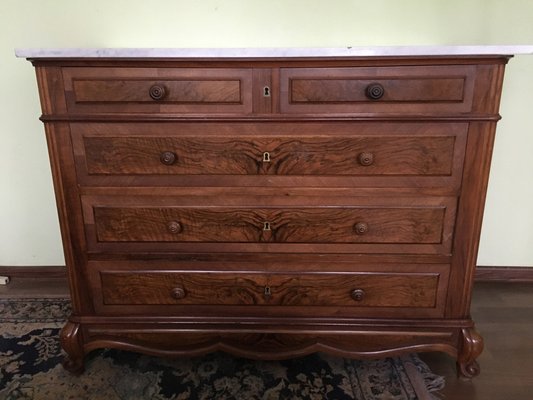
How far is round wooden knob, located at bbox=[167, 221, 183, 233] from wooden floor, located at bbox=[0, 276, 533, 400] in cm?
103

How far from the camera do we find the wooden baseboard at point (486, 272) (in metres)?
2.03

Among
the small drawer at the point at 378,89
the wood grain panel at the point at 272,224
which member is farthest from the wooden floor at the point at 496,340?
the small drawer at the point at 378,89

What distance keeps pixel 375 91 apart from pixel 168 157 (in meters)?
0.63

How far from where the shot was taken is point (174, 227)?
1.29 meters

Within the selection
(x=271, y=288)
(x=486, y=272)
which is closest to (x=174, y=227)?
(x=271, y=288)

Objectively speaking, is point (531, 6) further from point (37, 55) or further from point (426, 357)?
point (37, 55)

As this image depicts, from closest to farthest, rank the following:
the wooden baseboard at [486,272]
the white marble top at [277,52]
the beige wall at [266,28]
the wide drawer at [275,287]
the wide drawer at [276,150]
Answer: the white marble top at [277,52]
the wide drawer at [276,150]
the wide drawer at [275,287]
the beige wall at [266,28]
the wooden baseboard at [486,272]

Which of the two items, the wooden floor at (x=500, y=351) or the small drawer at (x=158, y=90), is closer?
the small drawer at (x=158, y=90)

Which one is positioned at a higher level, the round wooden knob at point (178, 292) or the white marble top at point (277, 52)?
the white marble top at point (277, 52)

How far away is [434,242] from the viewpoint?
1.29m

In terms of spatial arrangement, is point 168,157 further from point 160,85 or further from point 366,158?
point 366,158

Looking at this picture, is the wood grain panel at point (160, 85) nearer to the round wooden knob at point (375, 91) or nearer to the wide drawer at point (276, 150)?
the wide drawer at point (276, 150)

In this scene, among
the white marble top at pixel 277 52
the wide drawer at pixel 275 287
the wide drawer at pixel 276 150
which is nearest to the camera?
the white marble top at pixel 277 52

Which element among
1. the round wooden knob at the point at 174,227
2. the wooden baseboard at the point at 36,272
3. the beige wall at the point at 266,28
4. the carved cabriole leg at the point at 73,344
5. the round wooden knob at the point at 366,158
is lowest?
the wooden baseboard at the point at 36,272
